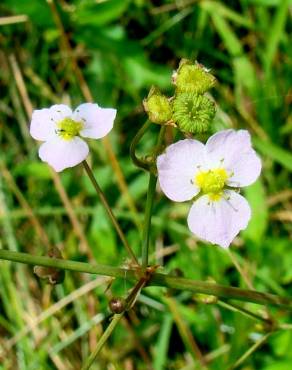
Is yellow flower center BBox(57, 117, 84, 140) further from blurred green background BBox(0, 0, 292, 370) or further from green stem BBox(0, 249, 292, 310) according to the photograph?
blurred green background BBox(0, 0, 292, 370)

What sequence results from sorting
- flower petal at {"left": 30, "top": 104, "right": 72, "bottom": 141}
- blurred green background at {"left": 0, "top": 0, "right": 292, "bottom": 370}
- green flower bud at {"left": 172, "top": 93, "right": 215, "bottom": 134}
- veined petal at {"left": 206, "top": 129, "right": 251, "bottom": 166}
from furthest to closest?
blurred green background at {"left": 0, "top": 0, "right": 292, "bottom": 370} < flower petal at {"left": 30, "top": 104, "right": 72, "bottom": 141} < veined petal at {"left": 206, "top": 129, "right": 251, "bottom": 166} < green flower bud at {"left": 172, "top": 93, "right": 215, "bottom": 134}

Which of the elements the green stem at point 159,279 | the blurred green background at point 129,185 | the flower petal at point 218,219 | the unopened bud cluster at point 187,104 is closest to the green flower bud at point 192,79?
the unopened bud cluster at point 187,104

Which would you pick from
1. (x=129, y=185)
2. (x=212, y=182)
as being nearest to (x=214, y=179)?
(x=212, y=182)

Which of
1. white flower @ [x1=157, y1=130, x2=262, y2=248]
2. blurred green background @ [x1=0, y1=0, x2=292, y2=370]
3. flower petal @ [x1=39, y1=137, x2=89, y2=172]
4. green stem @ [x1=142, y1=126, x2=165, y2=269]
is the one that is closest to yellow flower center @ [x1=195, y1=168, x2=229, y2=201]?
white flower @ [x1=157, y1=130, x2=262, y2=248]

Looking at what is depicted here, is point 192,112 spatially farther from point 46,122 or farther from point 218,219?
point 46,122

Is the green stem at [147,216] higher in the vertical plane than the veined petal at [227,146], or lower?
lower

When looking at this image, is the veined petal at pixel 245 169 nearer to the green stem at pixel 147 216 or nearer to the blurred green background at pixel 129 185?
the green stem at pixel 147 216
